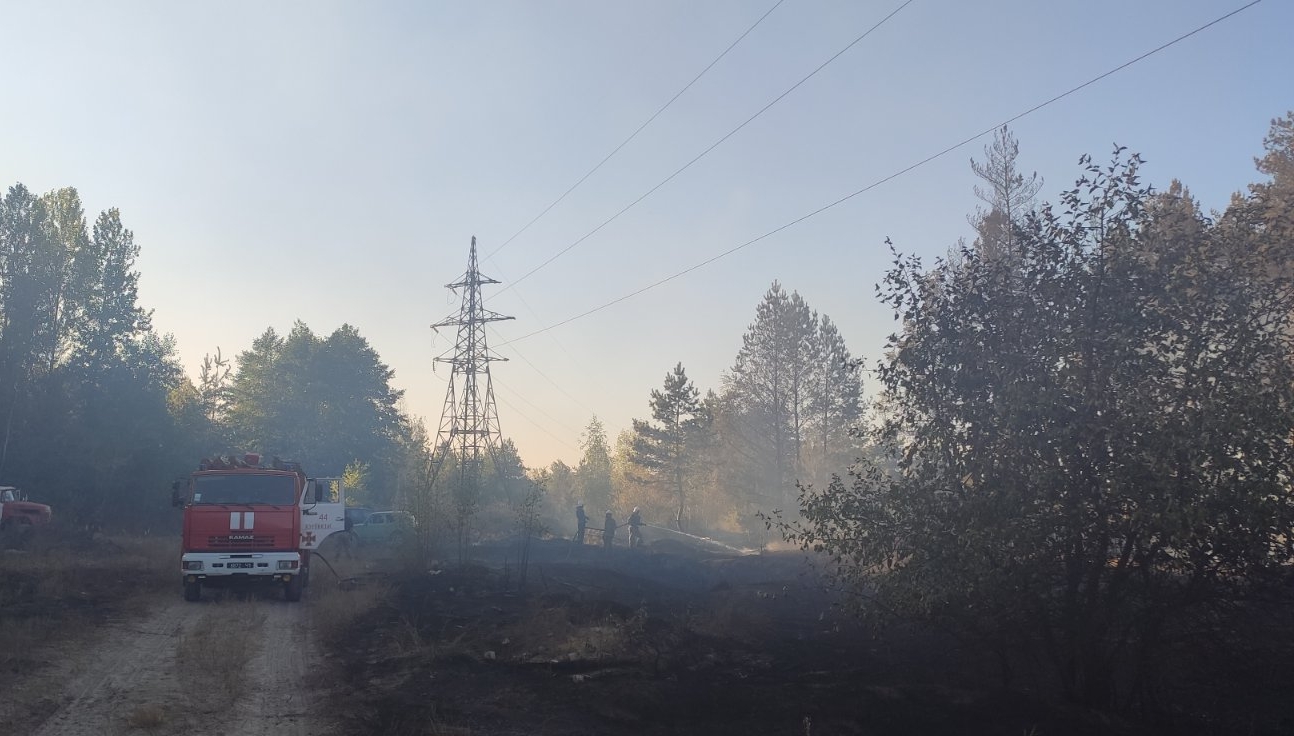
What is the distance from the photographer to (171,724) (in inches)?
352

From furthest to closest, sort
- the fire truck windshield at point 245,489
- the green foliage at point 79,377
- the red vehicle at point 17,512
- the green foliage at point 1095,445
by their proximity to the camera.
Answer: the green foliage at point 79,377 → the red vehicle at point 17,512 → the fire truck windshield at point 245,489 → the green foliage at point 1095,445

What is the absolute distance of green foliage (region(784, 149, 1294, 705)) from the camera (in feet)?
29.1

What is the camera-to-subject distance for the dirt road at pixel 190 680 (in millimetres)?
9008

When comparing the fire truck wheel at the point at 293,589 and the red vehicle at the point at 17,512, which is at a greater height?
the red vehicle at the point at 17,512

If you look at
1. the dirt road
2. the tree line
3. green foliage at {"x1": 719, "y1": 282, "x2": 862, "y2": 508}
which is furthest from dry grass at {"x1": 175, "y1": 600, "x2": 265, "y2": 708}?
green foliage at {"x1": 719, "y1": 282, "x2": 862, "y2": 508}

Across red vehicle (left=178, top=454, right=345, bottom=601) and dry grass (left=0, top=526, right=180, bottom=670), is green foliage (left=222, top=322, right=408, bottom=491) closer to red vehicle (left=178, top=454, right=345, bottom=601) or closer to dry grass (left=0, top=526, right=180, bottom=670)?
dry grass (left=0, top=526, right=180, bottom=670)

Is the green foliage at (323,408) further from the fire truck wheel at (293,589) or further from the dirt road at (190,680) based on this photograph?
the dirt road at (190,680)

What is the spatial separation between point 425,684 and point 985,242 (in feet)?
82.0

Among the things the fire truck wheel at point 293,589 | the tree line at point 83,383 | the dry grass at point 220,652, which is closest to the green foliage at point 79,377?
the tree line at point 83,383

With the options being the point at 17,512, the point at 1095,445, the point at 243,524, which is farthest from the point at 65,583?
the point at 1095,445

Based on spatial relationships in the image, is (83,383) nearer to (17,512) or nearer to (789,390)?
(17,512)

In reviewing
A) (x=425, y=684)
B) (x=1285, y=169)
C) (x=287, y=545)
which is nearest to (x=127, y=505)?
(x=287, y=545)

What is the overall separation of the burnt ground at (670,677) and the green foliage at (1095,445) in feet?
3.73

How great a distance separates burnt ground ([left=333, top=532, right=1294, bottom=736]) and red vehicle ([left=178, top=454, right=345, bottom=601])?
2577 mm
